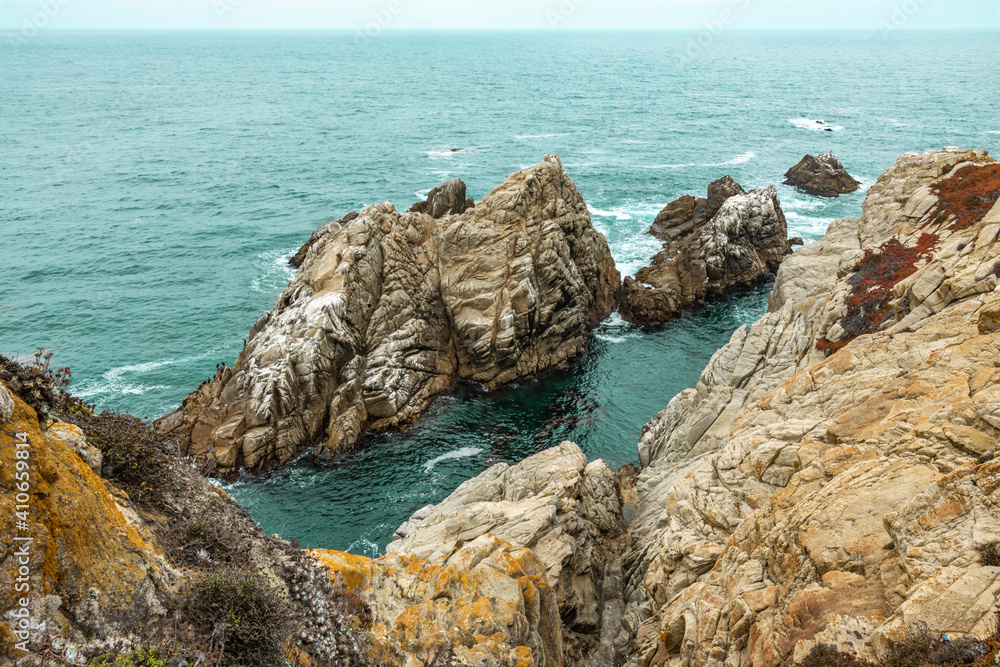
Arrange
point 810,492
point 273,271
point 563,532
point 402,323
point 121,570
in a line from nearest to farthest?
point 121,570, point 810,492, point 563,532, point 402,323, point 273,271

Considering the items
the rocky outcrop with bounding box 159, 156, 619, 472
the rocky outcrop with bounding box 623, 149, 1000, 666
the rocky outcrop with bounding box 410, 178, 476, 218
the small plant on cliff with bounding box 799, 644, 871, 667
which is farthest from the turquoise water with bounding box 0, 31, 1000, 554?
the small plant on cliff with bounding box 799, 644, 871, 667

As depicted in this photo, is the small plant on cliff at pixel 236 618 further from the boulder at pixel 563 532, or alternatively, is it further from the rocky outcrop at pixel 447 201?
the rocky outcrop at pixel 447 201

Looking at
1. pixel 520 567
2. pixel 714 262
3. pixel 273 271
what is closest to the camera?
pixel 520 567

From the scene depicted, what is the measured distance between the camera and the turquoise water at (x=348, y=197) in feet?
137

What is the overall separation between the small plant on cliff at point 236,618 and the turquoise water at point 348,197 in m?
23.1

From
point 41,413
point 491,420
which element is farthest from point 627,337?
point 41,413

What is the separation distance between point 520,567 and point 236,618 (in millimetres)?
9590

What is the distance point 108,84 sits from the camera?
618 ft

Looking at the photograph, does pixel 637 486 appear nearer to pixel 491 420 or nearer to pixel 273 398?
pixel 491 420

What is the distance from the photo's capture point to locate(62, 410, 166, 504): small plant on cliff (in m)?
13.2

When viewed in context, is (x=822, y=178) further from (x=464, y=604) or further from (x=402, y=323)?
(x=464, y=604)

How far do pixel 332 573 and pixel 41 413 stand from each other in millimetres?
7557

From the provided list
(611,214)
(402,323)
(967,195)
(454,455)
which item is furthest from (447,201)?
(967,195)

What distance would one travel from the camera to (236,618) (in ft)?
36.3
